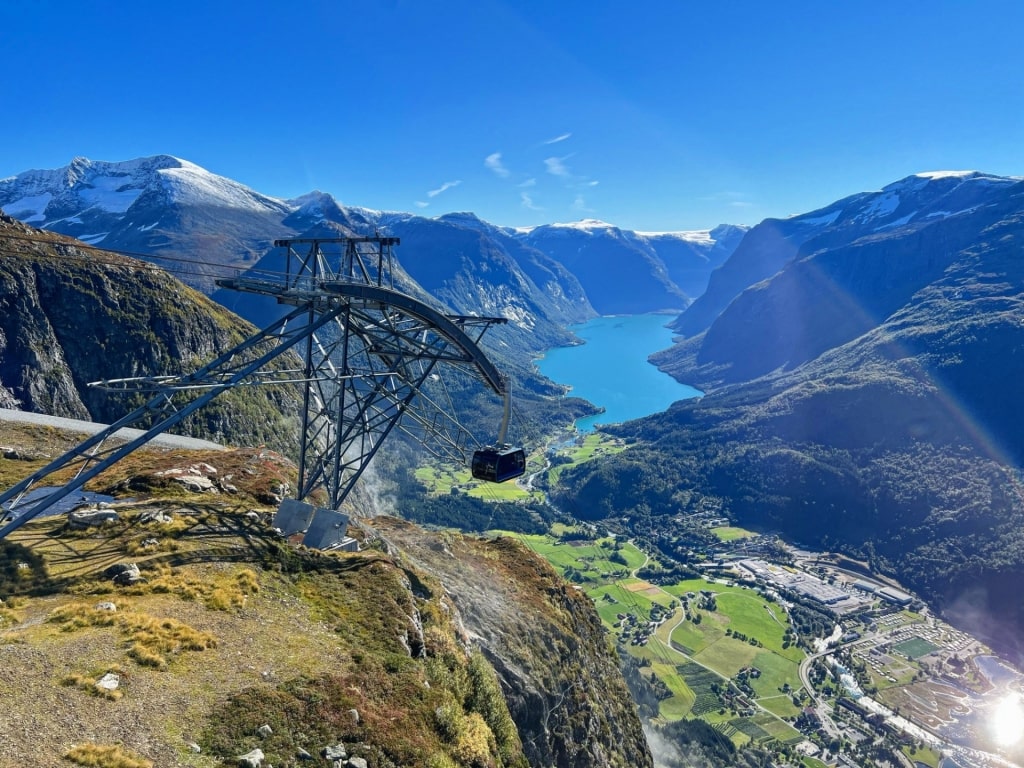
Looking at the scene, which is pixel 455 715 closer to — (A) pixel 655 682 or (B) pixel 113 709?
(B) pixel 113 709

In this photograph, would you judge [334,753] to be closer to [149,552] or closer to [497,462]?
[149,552]

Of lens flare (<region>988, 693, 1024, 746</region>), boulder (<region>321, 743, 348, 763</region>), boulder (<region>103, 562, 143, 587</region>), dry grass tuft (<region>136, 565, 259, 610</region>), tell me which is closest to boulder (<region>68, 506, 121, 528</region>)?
boulder (<region>103, 562, 143, 587</region>)

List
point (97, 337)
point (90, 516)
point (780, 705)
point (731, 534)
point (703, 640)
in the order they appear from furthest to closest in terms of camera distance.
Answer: point (731, 534) → point (703, 640) → point (780, 705) → point (97, 337) → point (90, 516)

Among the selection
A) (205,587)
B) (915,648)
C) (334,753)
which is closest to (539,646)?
(205,587)

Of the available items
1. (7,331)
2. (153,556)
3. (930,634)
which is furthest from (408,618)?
(930,634)

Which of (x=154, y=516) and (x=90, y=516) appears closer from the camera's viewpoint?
(x=90, y=516)

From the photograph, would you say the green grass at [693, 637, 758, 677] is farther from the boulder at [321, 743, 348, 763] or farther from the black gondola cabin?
the boulder at [321, 743, 348, 763]
